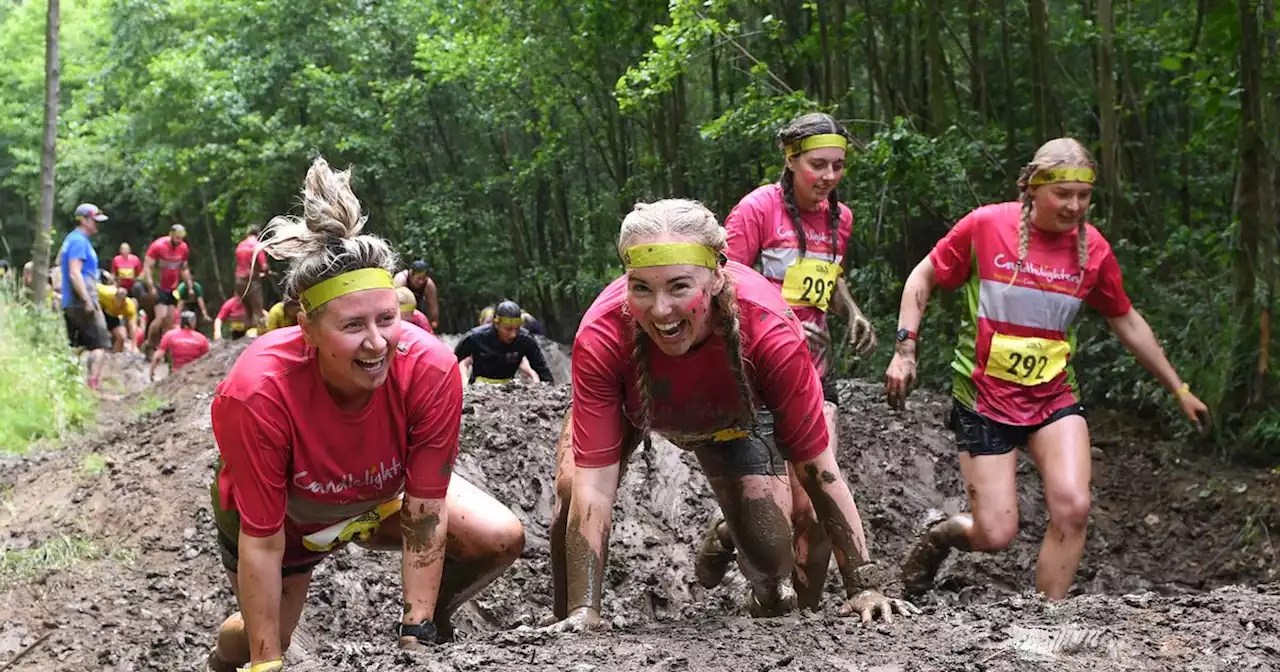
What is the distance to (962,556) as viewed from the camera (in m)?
7.04

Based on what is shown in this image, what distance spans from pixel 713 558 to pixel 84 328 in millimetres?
9143

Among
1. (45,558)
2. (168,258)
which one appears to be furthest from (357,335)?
(168,258)

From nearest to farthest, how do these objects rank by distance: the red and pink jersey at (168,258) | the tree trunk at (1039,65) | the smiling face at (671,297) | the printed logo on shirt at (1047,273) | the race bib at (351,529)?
the smiling face at (671,297)
the race bib at (351,529)
the printed logo on shirt at (1047,273)
the tree trunk at (1039,65)
the red and pink jersey at (168,258)

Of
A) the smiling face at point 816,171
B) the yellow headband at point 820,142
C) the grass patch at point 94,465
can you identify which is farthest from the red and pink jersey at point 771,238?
the grass patch at point 94,465

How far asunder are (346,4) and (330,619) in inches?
798

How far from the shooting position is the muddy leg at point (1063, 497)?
15.6 feet

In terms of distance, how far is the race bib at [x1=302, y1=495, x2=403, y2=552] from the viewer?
12.5 ft

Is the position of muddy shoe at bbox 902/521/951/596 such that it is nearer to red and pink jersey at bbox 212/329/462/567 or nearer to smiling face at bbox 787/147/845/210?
smiling face at bbox 787/147/845/210

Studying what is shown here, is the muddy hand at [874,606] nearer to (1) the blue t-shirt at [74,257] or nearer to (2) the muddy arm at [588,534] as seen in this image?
(2) the muddy arm at [588,534]

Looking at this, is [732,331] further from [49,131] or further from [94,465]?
[49,131]

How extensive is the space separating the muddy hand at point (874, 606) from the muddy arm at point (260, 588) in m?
1.66

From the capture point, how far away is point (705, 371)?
146 inches

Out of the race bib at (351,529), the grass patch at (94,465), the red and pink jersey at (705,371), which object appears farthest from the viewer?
the grass patch at (94,465)

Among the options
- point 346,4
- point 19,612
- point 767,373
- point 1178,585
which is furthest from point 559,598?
point 346,4
